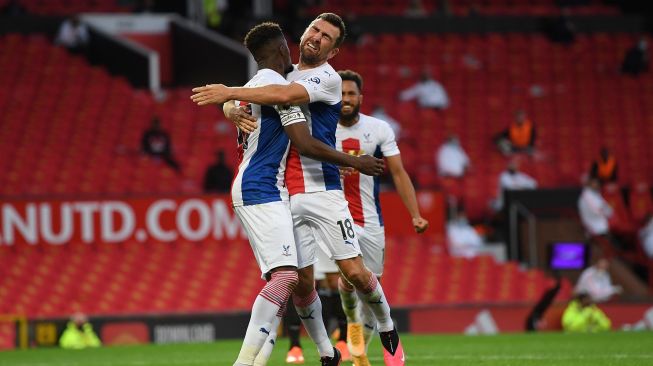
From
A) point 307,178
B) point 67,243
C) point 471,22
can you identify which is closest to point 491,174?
point 471,22

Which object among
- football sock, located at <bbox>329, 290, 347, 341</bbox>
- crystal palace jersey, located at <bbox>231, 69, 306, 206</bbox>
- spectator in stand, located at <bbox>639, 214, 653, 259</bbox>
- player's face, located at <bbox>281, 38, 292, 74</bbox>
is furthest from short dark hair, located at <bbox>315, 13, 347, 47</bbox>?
spectator in stand, located at <bbox>639, 214, 653, 259</bbox>

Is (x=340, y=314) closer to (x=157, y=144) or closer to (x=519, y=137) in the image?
(x=157, y=144)

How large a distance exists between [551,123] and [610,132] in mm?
1121

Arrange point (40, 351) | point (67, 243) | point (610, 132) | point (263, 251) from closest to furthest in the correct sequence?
point (263, 251)
point (40, 351)
point (67, 243)
point (610, 132)

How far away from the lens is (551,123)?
85.0ft

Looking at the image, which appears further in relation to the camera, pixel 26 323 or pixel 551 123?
pixel 551 123

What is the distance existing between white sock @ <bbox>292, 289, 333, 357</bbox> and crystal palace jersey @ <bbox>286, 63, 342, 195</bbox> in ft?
2.36

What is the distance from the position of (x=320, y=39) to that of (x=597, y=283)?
12538 mm

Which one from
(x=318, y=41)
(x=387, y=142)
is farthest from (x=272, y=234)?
(x=387, y=142)

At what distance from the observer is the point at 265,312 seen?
820 centimetres

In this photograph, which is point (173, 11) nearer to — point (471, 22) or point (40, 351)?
point (471, 22)

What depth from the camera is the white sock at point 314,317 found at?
8.92m

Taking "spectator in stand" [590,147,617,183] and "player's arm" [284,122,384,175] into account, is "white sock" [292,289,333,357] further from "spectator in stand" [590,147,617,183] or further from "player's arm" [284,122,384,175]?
"spectator in stand" [590,147,617,183]

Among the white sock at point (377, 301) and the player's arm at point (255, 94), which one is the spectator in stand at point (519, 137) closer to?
the white sock at point (377, 301)
